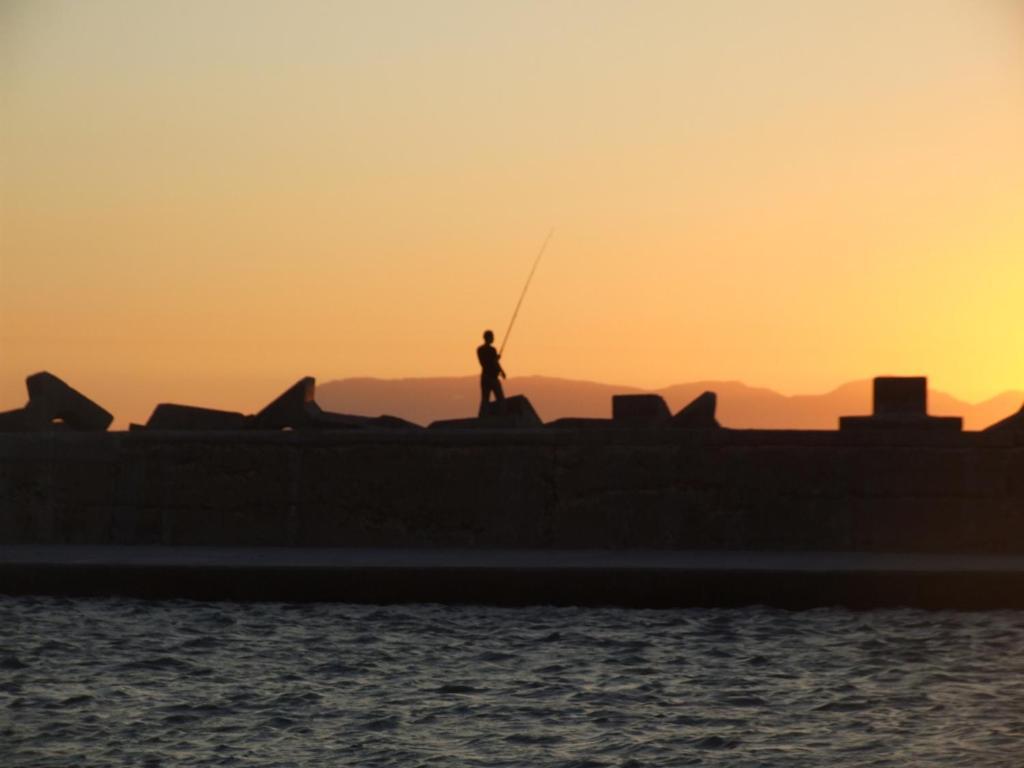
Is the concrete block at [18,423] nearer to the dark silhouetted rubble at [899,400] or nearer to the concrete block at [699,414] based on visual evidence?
the concrete block at [699,414]

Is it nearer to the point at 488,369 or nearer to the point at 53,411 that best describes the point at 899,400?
the point at 488,369

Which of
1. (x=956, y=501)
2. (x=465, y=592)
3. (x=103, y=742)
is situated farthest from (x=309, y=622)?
(x=956, y=501)

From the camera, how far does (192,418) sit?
698 inches

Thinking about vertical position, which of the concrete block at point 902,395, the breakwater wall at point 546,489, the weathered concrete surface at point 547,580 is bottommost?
the weathered concrete surface at point 547,580

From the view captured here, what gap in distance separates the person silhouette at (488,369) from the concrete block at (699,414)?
2.73m

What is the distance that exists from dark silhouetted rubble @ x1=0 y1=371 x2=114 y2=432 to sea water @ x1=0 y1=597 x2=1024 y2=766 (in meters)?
4.85

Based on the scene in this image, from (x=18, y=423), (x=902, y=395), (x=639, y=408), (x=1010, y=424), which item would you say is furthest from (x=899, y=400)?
(x=18, y=423)

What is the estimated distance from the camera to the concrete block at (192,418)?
57.7 ft

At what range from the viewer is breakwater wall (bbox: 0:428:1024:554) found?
15.2 metres

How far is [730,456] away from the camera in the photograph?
15.3m

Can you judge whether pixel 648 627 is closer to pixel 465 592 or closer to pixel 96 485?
pixel 465 592

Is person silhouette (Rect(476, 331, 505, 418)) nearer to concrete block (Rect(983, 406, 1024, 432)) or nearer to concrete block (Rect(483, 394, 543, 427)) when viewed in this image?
concrete block (Rect(483, 394, 543, 427))

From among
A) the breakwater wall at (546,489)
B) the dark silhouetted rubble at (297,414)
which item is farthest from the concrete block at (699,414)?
the dark silhouetted rubble at (297,414)

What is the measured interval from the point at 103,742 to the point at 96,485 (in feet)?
23.4
